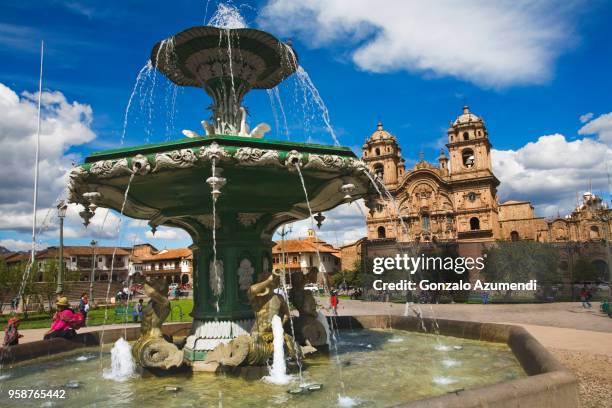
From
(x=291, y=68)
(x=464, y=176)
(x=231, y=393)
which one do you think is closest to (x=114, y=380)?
(x=231, y=393)

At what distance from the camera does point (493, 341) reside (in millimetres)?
9008

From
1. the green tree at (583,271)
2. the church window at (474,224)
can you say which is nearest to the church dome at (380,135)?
the church window at (474,224)

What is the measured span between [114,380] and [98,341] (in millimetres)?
4082

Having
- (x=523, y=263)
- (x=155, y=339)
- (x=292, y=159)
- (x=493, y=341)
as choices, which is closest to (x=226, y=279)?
(x=155, y=339)

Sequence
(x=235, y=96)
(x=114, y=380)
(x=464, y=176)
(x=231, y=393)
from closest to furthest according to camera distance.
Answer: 1. (x=231, y=393)
2. (x=114, y=380)
3. (x=235, y=96)
4. (x=464, y=176)

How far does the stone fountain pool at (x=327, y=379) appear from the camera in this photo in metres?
5.38

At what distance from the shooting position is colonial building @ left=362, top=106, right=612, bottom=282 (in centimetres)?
5966

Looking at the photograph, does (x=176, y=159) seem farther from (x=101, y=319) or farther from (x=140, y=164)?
(x=101, y=319)

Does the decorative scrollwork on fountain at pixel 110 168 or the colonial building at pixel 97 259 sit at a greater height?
the colonial building at pixel 97 259

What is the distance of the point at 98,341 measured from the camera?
10.2m

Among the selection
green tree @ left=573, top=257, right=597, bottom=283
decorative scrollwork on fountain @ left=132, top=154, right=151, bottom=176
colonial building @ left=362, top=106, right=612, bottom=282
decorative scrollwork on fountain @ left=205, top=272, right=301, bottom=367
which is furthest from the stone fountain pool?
colonial building @ left=362, top=106, right=612, bottom=282

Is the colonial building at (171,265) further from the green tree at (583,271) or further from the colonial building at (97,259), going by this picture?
the green tree at (583,271)

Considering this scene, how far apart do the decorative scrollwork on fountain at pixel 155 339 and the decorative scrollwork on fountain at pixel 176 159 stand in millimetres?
2396

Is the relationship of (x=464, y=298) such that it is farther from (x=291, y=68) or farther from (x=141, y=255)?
(x=141, y=255)
